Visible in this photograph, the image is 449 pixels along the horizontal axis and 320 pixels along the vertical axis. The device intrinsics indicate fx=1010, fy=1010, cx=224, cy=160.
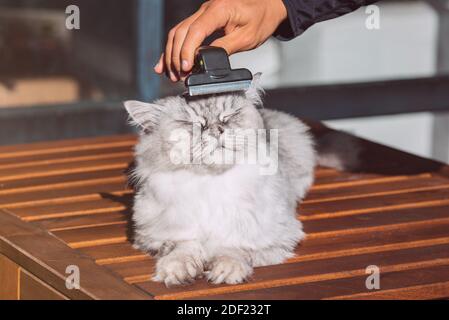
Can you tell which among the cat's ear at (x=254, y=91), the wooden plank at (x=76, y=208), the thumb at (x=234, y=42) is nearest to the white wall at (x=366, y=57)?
the wooden plank at (x=76, y=208)

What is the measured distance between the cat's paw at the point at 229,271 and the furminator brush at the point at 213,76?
388 mm

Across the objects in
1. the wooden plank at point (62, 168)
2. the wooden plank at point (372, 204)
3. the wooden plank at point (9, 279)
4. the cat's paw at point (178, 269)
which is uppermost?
the wooden plank at point (62, 168)

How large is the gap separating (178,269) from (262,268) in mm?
230

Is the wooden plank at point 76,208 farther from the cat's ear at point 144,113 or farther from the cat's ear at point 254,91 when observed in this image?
the cat's ear at point 254,91

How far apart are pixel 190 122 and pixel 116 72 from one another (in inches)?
79.1

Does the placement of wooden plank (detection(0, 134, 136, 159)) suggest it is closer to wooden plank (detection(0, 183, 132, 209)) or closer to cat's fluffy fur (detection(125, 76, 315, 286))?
wooden plank (detection(0, 183, 132, 209))

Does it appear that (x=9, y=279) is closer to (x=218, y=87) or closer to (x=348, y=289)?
(x=218, y=87)

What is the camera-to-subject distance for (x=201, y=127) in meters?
2.33

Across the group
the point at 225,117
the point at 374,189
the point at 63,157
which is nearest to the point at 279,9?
the point at 225,117

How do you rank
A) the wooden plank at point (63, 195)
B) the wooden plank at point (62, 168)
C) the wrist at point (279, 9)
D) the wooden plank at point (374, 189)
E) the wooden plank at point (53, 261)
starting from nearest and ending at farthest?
the wooden plank at point (53, 261), the wrist at point (279, 9), the wooden plank at point (63, 195), the wooden plank at point (374, 189), the wooden plank at point (62, 168)

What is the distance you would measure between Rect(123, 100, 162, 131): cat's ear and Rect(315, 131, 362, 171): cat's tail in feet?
3.61

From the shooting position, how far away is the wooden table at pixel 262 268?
226cm

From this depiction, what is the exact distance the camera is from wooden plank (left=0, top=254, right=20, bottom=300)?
2.51 m
